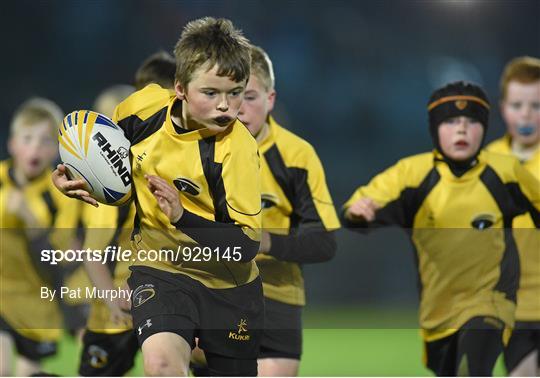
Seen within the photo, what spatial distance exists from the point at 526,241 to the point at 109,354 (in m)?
2.35

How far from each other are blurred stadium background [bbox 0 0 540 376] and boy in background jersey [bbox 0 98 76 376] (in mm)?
3464

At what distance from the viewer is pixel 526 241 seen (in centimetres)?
571

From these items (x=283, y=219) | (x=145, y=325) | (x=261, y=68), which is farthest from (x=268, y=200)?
(x=145, y=325)

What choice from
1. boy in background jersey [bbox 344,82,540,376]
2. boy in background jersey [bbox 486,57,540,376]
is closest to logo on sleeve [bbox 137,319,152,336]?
boy in background jersey [bbox 344,82,540,376]

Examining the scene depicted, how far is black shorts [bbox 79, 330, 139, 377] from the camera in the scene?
5500mm

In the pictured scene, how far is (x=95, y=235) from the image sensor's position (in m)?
5.23

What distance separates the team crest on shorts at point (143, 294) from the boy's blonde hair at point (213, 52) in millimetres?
793

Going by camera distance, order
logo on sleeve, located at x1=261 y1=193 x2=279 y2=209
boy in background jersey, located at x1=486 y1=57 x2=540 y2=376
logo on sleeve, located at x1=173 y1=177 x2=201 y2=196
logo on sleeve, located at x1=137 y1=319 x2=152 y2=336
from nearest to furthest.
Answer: logo on sleeve, located at x1=137 y1=319 x2=152 y2=336, logo on sleeve, located at x1=173 y1=177 x2=201 y2=196, logo on sleeve, located at x1=261 y1=193 x2=279 y2=209, boy in background jersey, located at x1=486 y1=57 x2=540 y2=376

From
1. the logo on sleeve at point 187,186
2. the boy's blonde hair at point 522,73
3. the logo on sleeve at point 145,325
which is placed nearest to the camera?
the logo on sleeve at point 145,325

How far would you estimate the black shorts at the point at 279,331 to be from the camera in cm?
512

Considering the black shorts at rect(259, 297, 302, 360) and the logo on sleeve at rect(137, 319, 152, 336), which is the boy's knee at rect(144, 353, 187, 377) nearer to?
the logo on sleeve at rect(137, 319, 152, 336)

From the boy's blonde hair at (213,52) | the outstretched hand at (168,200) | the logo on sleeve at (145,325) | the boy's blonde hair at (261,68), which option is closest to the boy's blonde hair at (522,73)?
the boy's blonde hair at (261,68)

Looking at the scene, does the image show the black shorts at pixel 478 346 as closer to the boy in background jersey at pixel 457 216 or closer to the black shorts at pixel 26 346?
the boy in background jersey at pixel 457 216

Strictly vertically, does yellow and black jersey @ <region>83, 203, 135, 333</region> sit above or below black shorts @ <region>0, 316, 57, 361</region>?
above
